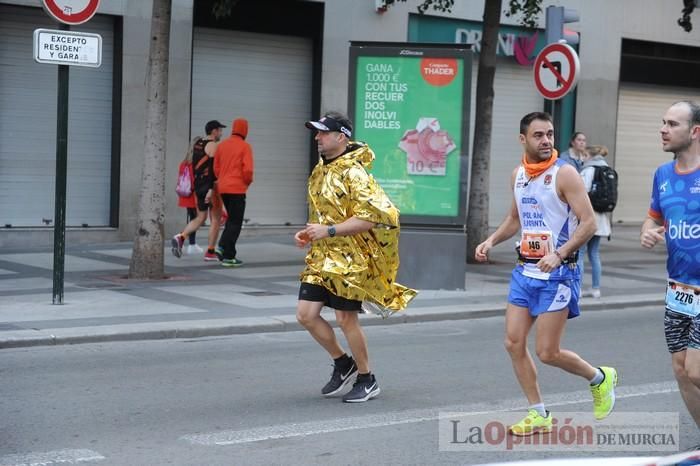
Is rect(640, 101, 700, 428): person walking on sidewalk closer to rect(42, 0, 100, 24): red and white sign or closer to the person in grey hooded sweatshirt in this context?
rect(42, 0, 100, 24): red and white sign

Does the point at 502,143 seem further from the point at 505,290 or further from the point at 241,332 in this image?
the point at 241,332

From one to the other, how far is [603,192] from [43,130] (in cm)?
850

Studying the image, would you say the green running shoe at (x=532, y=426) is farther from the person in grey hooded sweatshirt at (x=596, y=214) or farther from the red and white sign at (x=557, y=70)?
the red and white sign at (x=557, y=70)

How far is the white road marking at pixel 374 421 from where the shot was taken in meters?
6.33

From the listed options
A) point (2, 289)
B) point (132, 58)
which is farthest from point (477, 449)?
point (132, 58)

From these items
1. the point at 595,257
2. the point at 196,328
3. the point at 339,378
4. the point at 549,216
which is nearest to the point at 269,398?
the point at 339,378

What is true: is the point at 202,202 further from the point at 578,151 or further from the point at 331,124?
the point at 331,124

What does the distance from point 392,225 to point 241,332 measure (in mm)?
3548

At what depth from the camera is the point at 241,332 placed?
10352 millimetres

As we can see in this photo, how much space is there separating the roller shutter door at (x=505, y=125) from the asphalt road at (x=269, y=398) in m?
Answer: 12.0

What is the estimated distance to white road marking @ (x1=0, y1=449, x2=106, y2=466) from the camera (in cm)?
567

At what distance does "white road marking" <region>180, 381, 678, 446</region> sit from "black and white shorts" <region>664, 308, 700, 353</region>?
1711 mm

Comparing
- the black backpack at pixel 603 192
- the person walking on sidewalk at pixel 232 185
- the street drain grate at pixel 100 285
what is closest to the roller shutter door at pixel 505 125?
the person walking on sidewalk at pixel 232 185

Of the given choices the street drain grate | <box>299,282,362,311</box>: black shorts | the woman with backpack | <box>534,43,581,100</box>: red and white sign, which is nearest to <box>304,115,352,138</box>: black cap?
<box>299,282,362,311</box>: black shorts
